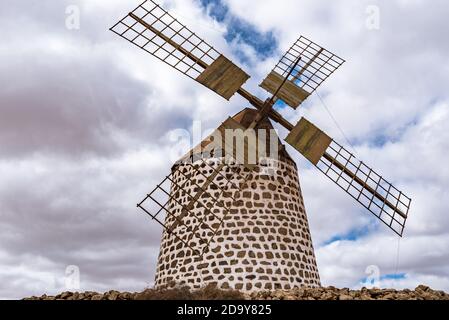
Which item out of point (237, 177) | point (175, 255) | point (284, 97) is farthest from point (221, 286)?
point (284, 97)

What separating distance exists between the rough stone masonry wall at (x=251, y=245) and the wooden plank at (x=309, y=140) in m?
0.69

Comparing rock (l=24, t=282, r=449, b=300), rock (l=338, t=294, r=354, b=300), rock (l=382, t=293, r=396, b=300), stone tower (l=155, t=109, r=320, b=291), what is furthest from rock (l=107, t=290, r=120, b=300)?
rock (l=382, t=293, r=396, b=300)

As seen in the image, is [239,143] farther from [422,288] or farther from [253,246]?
[422,288]

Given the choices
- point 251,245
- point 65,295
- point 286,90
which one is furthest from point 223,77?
point 65,295

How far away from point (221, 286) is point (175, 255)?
1664 mm

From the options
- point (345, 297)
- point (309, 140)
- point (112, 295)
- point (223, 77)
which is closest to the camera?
point (345, 297)

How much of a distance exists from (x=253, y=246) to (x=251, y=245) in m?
0.06

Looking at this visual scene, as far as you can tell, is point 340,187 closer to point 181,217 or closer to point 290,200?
point 290,200

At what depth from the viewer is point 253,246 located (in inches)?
509

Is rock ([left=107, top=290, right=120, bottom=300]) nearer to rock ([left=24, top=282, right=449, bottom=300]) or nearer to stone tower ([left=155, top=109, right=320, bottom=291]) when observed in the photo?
rock ([left=24, top=282, right=449, bottom=300])

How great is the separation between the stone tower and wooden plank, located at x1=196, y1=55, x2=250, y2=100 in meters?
2.21

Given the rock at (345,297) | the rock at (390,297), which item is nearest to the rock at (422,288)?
the rock at (390,297)

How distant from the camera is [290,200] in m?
14.0
